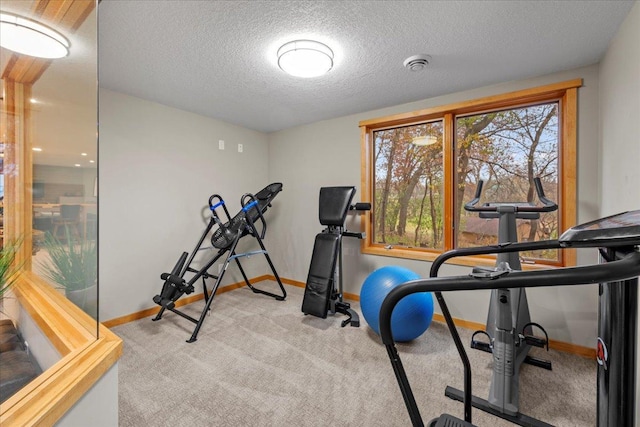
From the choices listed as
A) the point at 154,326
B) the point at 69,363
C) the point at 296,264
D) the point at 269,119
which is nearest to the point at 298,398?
the point at 69,363

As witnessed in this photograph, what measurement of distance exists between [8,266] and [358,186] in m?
3.10

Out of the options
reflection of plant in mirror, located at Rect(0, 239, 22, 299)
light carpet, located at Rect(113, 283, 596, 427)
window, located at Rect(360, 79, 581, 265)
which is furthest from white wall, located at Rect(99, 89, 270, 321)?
window, located at Rect(360, 79, 581, 265)

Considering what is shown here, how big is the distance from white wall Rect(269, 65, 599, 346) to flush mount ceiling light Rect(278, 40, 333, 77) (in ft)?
4.98

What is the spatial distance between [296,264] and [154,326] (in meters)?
1.97

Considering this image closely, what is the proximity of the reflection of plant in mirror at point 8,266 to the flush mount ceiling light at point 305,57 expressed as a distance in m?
2.04

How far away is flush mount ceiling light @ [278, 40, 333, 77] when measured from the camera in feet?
6.48

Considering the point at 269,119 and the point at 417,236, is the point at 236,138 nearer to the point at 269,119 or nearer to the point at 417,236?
the point at 269,119

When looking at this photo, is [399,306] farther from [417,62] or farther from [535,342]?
[417,62]

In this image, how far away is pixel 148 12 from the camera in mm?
1671

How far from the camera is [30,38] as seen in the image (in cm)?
149

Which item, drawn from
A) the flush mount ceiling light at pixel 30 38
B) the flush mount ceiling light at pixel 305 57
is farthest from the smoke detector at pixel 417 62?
the flush mount ceiling light at pixel 30 38

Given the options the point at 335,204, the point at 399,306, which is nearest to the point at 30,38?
the point at 335,204

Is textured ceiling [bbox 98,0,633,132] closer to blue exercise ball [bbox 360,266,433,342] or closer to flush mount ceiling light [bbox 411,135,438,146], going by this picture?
flush mount ceiling light [bbox 411,135,438,146]

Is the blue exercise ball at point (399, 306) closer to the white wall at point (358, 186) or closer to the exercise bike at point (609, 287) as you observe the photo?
the white wall at point (358, 186)
